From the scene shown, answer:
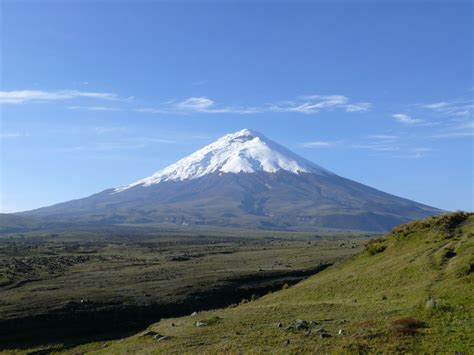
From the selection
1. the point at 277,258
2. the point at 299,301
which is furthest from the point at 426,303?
the point at 277,258

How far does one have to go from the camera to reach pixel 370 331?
1797 centimetres

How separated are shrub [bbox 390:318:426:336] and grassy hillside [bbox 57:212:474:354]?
34mm

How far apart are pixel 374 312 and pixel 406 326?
3816 mm

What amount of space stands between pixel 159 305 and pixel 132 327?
4609mm

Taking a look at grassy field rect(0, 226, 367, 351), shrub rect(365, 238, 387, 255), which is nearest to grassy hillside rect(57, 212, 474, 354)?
shrub rect(365, 238, 387, 255)

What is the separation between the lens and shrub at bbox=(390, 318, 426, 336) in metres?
17.4

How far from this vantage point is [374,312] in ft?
71.1

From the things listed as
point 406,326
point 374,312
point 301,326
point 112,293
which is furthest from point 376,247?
point 112,293

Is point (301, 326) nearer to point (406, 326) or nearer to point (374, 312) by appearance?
point (374, 312)

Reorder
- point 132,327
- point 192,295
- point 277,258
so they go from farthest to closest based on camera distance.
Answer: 1. point 277,258
2. point 192,295
3. point 132,327

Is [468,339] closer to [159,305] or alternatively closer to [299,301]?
[299,301]

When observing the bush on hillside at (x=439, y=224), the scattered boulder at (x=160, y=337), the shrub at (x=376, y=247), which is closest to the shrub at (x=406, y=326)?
the scattered boulder at (x=160, y=337)

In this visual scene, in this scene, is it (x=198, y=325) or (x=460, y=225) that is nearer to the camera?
(x=198, y=325)

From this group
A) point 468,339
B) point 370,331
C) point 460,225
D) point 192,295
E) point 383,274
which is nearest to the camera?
point 468,339
